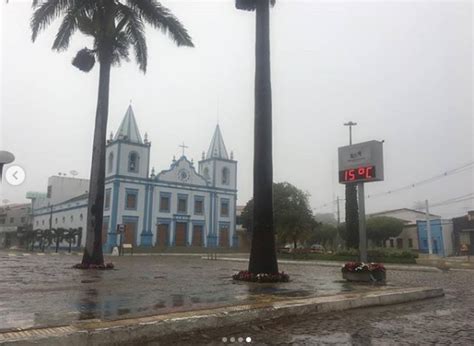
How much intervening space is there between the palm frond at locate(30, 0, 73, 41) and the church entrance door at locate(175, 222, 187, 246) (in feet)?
122

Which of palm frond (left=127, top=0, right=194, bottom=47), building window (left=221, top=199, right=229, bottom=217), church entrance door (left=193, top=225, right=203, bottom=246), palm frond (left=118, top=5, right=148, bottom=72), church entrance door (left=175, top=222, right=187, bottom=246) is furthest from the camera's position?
building window (left=221, top=199, right=229, bottom=217)

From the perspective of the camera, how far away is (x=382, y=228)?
53.0 m

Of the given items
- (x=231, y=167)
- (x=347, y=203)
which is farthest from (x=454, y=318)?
(x=231, y=167)

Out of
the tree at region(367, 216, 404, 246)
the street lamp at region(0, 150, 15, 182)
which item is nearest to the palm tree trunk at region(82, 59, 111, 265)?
the street lamp at region(0, 150, 15, 182)

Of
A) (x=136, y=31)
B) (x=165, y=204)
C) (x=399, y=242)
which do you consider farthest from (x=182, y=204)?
(x=136, y=31)

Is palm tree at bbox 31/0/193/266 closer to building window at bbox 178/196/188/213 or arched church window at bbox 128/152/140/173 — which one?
arched church window at bbox 128/152/140/173

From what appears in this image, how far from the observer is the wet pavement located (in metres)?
5.00

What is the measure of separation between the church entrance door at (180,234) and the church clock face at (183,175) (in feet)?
17.7

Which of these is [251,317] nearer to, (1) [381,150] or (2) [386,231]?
(1) [381,150]

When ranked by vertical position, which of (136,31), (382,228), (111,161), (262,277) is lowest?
(262,277)

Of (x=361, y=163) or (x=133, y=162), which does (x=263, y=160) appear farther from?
(x=133, y=162)

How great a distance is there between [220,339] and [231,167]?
54.1m

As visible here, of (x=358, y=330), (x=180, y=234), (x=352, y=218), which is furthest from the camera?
(x=180, y=234)

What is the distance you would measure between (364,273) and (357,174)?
2.68m
